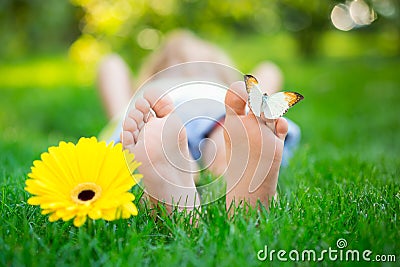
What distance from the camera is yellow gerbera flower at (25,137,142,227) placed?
1025 mm

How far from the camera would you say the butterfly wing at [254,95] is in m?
1.15

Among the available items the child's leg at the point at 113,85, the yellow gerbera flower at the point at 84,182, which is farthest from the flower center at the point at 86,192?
the child's leg at the point at 113,85

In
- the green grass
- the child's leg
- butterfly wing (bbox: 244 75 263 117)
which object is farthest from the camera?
the child's leg

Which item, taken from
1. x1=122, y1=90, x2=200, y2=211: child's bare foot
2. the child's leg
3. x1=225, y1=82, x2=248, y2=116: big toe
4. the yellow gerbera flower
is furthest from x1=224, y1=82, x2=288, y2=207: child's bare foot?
the child's leg

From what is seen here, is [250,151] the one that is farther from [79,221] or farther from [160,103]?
[79,221]

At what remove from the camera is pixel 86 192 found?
109cm

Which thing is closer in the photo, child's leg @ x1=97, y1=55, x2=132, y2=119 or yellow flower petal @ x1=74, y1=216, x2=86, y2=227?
yellow flower petal @ x1=74, y1=216, x2=86, y2=227

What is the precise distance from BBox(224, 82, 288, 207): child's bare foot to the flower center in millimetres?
344

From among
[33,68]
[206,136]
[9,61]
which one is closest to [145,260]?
[206,136]

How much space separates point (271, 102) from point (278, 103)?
0.06 ft

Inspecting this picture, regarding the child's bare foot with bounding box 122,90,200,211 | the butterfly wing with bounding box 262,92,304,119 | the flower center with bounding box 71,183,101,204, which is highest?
the butterfly wing with bounding box 262,92,304,119

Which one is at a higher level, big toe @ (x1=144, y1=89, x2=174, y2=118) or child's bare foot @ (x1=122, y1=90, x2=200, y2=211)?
big toe @ (x1=144, y1=89, x2=174, y2=118)

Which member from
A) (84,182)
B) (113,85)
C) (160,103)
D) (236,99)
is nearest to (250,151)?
(236,99)

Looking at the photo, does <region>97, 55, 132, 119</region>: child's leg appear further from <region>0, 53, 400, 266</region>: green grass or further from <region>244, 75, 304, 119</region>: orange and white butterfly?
<region>244, 75, 304, 119</region>: orange and white butterfly
